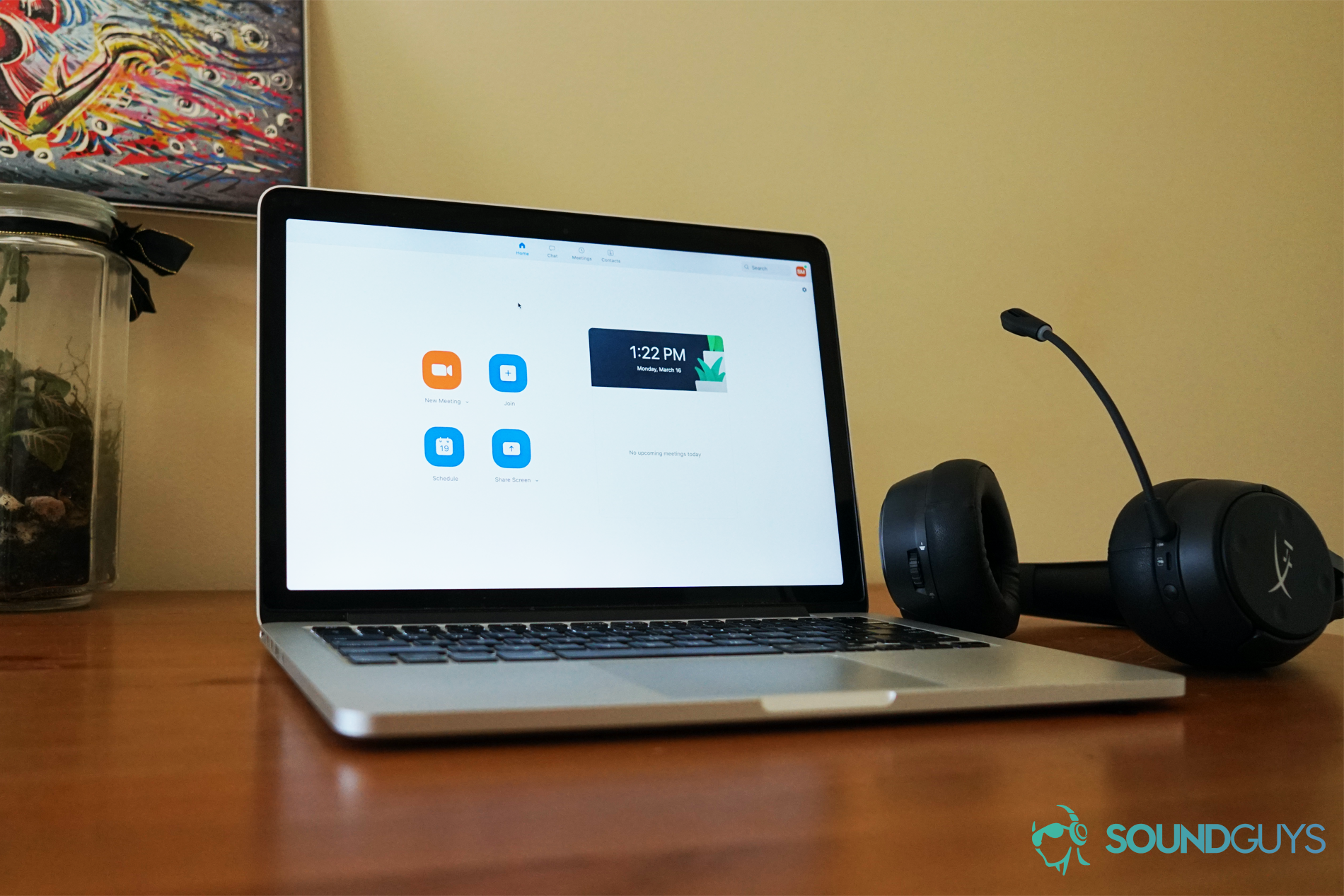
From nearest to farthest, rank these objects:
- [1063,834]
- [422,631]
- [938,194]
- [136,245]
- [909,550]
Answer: [1063,834] → [422,631] → [909,550] → [136,245] → [938,194]

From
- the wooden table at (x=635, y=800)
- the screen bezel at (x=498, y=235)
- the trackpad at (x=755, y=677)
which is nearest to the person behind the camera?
the wooden table at (x=635, y=800)

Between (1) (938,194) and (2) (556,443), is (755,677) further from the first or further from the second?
(1) (938,194)

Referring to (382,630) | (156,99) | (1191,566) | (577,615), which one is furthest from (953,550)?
(156,99)

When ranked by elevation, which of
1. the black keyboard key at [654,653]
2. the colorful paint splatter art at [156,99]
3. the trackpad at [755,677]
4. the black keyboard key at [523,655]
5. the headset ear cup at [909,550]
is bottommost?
the trackpad at [755,677]

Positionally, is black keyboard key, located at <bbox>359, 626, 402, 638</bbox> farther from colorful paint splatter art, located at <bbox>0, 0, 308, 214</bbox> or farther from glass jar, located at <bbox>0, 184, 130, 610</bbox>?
colorful paint splatter art, located at <bbox>0, 0, 308, 214</bbox>

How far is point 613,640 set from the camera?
20.4 inches

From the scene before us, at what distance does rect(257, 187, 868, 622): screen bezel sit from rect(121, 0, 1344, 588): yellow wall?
0.81 feet

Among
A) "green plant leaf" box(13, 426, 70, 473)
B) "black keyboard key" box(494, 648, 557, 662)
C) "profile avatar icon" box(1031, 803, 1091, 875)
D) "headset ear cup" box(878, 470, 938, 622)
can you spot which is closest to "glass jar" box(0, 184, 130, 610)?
"green plant leaf" box(13, 426, 70, 473)

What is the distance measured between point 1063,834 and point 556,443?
468 millimetres

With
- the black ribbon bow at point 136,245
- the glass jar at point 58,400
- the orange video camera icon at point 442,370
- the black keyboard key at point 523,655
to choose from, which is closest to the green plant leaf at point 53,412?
the glass jar at point 58,400

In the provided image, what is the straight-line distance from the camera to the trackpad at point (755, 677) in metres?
0.39

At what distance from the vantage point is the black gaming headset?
50 centimetres

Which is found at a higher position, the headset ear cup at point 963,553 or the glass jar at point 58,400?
the glass jar at point 58,400

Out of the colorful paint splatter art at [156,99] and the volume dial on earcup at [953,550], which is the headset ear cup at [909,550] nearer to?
the volume dial on earcup at [953,550]
